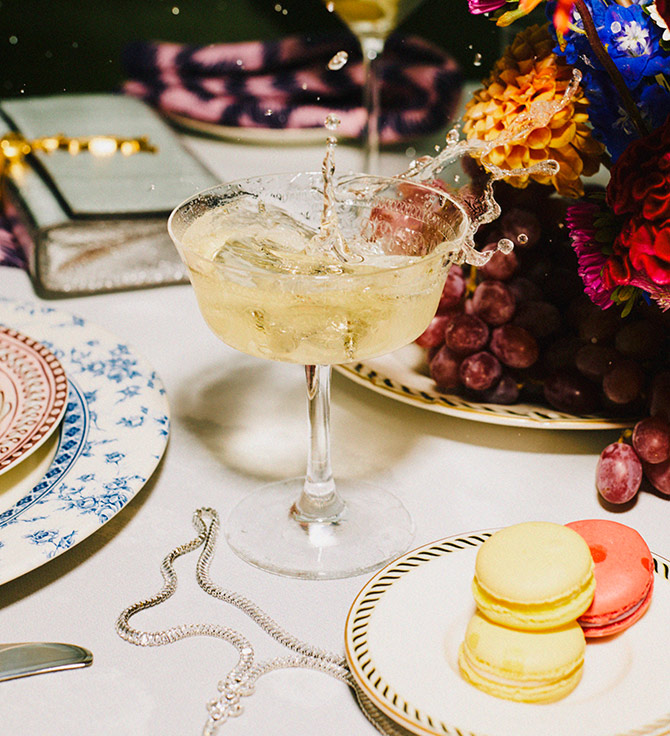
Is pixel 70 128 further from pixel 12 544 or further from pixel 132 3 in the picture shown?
pixel 12 544

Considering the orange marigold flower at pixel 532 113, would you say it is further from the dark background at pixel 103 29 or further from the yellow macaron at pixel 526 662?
the dark background at pixel 103 29

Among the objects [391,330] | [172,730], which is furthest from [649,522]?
[172,730]

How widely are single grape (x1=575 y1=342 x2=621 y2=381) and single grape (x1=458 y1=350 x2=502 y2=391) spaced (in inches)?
2.7

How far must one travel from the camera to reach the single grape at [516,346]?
71 cm

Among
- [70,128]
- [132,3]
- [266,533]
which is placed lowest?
[266,533]

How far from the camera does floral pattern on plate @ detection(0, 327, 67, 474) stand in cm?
61

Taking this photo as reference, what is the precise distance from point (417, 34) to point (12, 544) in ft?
3.96

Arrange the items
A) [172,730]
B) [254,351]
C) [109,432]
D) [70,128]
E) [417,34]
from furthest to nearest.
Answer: [417,34] → [70,128] → [109,432] → [254,351] → [172,730]

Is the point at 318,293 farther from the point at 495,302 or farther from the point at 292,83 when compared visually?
the point at 292,83

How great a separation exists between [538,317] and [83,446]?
37 cm

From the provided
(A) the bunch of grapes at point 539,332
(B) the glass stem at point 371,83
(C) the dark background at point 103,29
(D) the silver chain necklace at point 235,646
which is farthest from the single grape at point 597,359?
(C) the dark background at point 103,29

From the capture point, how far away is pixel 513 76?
662 mm

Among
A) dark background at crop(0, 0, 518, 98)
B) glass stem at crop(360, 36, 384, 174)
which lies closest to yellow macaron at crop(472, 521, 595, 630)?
glass stem at crop(360, 36, 384, 174)

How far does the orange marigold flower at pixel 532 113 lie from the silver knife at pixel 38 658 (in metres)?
0.44
